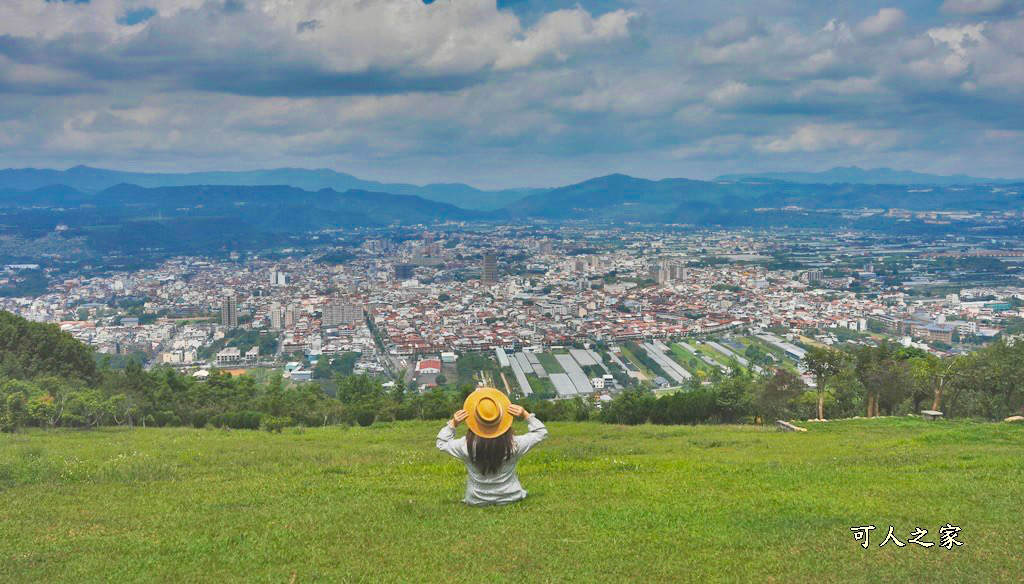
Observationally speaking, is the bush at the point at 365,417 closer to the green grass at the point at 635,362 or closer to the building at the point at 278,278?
the green grass at the point at 635,362

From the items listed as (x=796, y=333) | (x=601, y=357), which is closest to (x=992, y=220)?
(x=796, y=333)

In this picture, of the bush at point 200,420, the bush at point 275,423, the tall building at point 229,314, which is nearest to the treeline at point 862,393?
the bush at point 275,423

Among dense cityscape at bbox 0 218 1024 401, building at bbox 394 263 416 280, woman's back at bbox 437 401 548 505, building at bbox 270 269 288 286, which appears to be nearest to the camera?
woman's back at bbox 437 401 548 505

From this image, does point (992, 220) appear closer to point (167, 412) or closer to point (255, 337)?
point (255, 337)

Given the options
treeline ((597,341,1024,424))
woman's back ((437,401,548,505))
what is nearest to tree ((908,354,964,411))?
treeline ((597,341,1024,424))

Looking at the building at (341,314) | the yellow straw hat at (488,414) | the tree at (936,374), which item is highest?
the yellow straw hat at (488,414)

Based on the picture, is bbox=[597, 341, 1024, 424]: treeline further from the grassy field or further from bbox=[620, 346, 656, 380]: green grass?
bbox=[620, 346, 656, 380]: green grass
